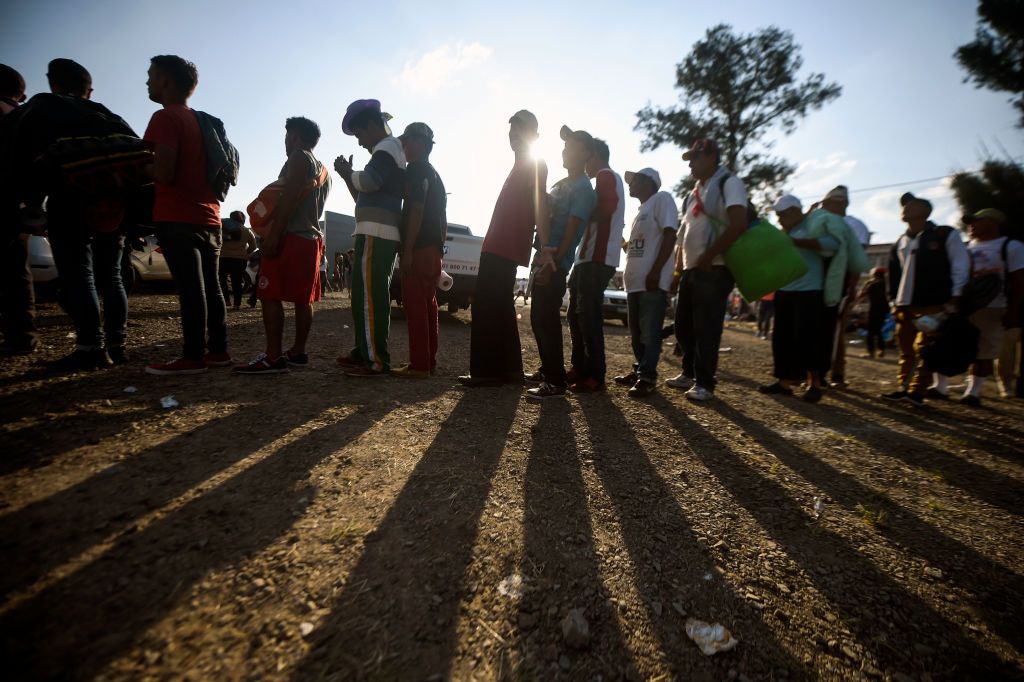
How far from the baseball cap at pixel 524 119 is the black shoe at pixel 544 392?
1.94 m

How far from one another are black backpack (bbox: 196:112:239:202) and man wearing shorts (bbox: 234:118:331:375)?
34 cm

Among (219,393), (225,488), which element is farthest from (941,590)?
(219,393)

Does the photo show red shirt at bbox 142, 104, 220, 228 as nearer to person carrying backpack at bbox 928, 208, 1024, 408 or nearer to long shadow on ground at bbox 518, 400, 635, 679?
long shadow on ground at bbox 518, 400, 635, 679

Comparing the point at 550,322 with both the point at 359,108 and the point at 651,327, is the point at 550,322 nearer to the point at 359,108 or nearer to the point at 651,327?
the point at 651,327

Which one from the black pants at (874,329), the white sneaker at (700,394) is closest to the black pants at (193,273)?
the white sneaker at (700,394)

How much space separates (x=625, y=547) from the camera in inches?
56.8

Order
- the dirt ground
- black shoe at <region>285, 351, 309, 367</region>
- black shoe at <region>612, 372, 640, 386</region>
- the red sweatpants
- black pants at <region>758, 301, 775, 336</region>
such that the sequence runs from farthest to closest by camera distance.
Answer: black pants at <region>758, 301, 775, 336</region> → black shoe at <region>612, 372, 640, 386</region> → black shoe at <region>285, 351, 309, 367</region> → the red sweatpants → the dirt ground

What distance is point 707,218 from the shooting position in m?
3.38

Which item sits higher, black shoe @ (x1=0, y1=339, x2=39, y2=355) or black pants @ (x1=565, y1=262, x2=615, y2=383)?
black pants @ (x1=565, y1=262, x2=615, y2=383)

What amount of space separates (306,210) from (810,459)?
12.2 ft

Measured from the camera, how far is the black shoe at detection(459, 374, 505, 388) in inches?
134

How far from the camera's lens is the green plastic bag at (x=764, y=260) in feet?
10.5

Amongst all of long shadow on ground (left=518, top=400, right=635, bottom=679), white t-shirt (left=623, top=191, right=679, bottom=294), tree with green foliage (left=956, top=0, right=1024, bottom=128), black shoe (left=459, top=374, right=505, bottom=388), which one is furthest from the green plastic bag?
tree with green foliage (left=956, top=0, right=1024, bottom=128)

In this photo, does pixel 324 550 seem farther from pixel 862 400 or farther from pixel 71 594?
pixel 862 400
